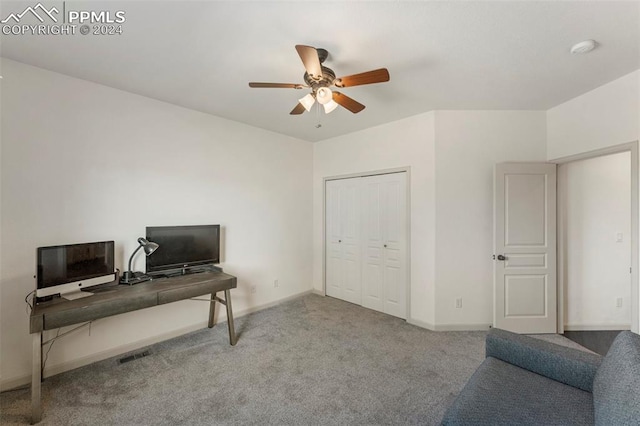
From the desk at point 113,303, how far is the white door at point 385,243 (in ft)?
6.74

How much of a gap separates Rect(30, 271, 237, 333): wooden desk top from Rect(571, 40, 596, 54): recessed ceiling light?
362 cm

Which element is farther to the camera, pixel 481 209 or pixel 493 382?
pixel 481 209

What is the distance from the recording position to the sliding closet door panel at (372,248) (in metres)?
3.87

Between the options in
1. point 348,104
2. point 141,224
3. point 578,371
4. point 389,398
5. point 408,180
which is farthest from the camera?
point 408,180

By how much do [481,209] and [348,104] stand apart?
2.21 m

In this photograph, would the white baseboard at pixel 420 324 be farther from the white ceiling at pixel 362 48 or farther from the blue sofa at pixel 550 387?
the white ceiling at pixel 362 48

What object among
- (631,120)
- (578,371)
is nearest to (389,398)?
(578,371)

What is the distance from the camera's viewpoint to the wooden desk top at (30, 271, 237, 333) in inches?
75.5

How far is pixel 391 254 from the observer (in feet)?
12.3

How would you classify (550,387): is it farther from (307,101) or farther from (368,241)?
(368,241)

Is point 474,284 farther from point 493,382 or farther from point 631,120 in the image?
point 631,120

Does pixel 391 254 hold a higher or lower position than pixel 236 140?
lower

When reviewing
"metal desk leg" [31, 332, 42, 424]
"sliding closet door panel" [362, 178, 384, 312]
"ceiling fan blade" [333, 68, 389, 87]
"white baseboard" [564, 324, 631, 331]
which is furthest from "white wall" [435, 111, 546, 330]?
"metal desk leg" [31, 332, 42, 424]

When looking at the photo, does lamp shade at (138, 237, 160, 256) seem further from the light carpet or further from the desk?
the light carpet
